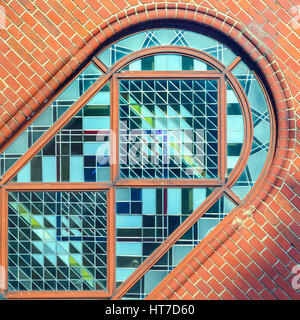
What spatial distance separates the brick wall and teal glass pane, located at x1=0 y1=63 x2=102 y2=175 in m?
0.12

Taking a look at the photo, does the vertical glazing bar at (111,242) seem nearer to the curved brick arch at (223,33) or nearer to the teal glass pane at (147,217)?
the teal glass pane at (147,217)

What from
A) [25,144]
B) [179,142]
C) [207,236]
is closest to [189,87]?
[179,142]

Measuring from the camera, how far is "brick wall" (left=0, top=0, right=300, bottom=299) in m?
2.75

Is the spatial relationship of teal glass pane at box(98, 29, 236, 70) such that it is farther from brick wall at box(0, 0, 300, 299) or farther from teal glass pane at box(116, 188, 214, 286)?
teal glass pane at box(116, 188, 214, 286)

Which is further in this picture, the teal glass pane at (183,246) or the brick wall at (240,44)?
the teal glass pane at (183,246)

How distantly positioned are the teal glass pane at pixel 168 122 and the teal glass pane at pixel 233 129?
134 millimetres

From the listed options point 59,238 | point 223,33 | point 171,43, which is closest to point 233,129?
point 223,33

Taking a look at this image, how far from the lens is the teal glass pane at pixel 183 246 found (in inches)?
114

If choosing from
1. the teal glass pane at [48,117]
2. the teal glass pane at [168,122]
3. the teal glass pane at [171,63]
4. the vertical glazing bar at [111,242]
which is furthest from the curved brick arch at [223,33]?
the vertical glazing bar at [111,242]

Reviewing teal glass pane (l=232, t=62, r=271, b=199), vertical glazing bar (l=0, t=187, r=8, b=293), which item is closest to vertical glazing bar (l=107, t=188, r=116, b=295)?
vertical glazing bar (l=0, t=187, r=8, b=293)

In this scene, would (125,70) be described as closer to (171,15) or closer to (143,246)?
(171,15)

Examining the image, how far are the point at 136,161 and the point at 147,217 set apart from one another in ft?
1.89

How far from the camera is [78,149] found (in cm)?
289

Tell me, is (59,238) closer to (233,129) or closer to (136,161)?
(136,161)
